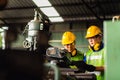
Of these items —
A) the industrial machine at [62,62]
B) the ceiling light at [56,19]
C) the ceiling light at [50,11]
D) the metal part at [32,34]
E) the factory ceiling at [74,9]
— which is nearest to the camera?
the industrial machine at [62,62]

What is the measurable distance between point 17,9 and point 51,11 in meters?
1.24

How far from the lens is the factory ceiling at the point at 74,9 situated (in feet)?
30.9

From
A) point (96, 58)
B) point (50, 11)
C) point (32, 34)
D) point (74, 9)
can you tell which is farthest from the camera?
point (50, 11)

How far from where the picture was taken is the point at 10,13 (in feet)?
35.6

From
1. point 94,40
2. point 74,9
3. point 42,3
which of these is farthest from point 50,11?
point 94,40

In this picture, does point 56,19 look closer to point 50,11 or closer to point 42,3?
point 50,11

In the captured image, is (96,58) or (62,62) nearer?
(62,62)

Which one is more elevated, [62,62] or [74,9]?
[74,9]

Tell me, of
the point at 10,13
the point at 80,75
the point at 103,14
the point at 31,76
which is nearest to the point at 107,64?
the point at 31,76

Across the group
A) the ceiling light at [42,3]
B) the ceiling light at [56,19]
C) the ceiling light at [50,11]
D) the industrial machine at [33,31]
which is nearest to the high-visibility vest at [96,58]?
the industrial machine at [33,31]

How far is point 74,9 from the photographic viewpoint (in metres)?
10.0

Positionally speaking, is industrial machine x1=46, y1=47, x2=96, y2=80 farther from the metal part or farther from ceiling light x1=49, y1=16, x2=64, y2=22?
ceiling light x1=49, y1=16, x2=64, y2=22

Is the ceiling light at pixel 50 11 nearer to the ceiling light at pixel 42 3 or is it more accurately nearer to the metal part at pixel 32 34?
the ceiling light at pixel 42 3

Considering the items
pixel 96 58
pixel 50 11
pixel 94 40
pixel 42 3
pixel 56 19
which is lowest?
pixel 96 58
